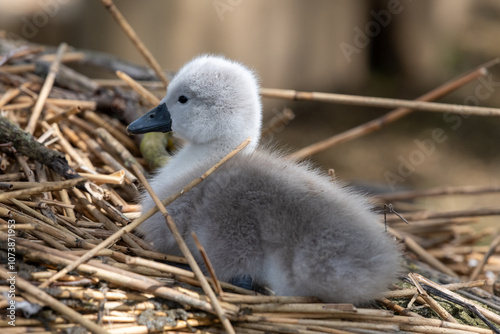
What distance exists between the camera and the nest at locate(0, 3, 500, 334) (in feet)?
4.91

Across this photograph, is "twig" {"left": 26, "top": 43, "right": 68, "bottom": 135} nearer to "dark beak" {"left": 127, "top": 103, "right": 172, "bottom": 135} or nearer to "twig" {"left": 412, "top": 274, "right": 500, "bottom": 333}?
"dark beak" {"left": 127, "top": 103, "right": 172, "bottom": 135}

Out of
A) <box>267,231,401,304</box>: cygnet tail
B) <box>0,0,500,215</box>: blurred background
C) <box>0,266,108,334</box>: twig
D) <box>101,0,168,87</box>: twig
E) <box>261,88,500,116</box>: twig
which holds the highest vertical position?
<box>0,0,500,215</box>: blurred background

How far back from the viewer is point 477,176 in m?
5.25

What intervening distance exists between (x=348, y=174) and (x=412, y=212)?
213 centimetres

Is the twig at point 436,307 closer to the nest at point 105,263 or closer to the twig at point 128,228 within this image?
the nest at point 105,263

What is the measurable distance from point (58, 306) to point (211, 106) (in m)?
0.97

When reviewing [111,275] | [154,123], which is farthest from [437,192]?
[111,275]

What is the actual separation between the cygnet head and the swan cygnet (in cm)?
14

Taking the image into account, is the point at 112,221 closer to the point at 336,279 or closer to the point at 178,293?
the point at 178,293

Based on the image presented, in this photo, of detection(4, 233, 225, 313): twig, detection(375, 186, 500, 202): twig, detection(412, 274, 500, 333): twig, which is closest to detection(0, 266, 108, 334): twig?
detection(4, 233, 225, 313): twig

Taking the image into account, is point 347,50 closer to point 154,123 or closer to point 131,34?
point 131,34

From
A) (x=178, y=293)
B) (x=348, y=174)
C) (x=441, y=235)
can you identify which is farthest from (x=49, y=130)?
(x=348, y=174)

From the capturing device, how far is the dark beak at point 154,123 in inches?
86.5

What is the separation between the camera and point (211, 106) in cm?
214
